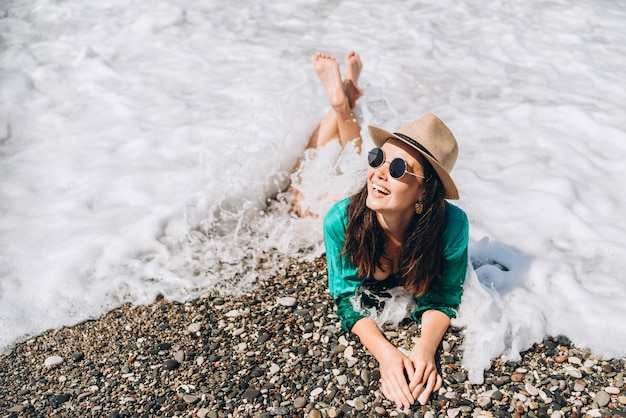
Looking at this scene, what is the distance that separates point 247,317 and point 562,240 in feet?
8.97

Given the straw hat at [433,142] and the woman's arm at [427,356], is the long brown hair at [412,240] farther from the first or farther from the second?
the woman's arm at [427,356]

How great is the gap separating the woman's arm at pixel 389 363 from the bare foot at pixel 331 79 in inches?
81.6

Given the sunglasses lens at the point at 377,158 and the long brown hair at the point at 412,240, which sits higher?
the sunglasses lens at the point at 377,158

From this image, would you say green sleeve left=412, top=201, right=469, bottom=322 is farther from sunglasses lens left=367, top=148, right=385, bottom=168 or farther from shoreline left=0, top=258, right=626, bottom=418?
sunglasses lens left=367, top=148, right=385, bottom=168

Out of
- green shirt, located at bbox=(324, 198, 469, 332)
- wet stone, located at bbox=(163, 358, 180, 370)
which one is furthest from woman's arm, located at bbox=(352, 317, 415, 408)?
wet stone, located at bbox=(163, 358, 180, 370)

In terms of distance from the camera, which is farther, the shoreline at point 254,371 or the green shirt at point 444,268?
the green shirt at point 444,268

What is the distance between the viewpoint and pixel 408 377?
3.50 meters

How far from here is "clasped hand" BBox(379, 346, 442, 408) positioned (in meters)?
3.38

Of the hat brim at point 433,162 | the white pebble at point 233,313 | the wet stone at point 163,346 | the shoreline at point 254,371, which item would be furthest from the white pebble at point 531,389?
the wet stone at point 163,346

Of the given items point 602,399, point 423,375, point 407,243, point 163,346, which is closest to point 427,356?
point 423,375

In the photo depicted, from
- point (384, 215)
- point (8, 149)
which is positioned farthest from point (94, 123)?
point (384, 215)

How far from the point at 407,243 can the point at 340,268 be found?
504mm

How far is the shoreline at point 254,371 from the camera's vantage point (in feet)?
11.1

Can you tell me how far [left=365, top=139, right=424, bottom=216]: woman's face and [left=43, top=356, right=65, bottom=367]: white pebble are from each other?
2449mm
